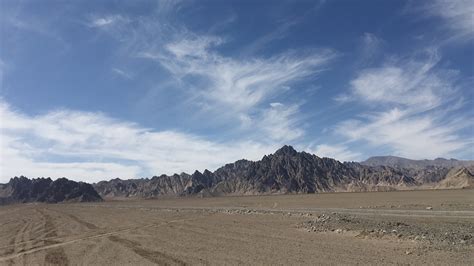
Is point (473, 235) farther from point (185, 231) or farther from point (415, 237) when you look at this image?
point (185, 231)

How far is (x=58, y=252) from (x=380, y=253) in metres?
17.6

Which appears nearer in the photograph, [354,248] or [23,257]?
[354,248]

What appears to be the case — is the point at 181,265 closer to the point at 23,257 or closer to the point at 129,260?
the point at 129,260

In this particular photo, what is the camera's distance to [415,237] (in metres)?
22.7

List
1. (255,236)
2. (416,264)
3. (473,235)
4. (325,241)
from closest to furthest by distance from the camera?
(416,264), (473,235), (325,241), (255,236)

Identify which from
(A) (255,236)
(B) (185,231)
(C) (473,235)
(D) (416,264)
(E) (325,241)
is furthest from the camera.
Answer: (B) (185,231)

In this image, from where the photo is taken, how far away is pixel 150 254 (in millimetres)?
22344

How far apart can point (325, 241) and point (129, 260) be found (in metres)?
10.7

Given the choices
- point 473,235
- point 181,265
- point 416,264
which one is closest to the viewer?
point 416,264

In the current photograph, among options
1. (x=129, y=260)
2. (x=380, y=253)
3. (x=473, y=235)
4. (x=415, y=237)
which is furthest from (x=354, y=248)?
(x=129, y=260)

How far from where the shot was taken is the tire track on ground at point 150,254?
19.9 m

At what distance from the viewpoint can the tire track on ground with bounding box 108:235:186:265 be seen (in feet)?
65.2

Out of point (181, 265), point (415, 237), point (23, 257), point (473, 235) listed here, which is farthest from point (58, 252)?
point (473, 235)

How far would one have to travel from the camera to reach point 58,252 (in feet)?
80.7
